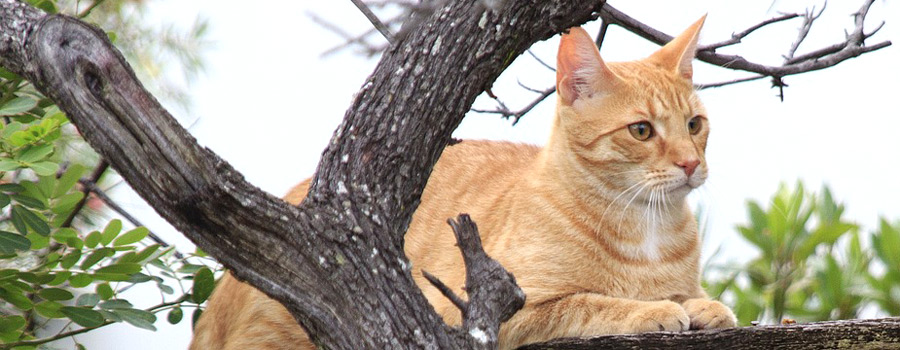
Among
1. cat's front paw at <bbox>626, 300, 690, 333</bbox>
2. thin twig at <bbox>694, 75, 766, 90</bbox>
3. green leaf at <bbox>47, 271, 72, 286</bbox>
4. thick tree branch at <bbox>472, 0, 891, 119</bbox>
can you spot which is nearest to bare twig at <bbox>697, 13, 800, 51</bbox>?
thick tree branch at <bbox>472, 0, 891, 119</bbox>

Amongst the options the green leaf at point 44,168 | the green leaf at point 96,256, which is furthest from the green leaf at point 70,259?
the green leaf at point 44,168

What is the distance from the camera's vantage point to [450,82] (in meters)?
1.69

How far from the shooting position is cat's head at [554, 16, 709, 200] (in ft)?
6.81

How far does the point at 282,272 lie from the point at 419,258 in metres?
0.84

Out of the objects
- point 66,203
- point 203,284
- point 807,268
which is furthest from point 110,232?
point 807,268

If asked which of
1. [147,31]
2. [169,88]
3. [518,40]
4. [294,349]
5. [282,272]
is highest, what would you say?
[147,31]

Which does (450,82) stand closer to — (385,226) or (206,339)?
(385,226)

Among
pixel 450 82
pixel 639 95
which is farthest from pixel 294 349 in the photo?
pixel 639 95

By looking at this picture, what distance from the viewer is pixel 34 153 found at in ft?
6.07

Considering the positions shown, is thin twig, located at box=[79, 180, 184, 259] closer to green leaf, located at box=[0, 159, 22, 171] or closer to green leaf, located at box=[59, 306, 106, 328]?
green leaf, located at box=[59, 306, 106, 328]

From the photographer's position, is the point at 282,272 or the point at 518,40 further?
the point at 518,40

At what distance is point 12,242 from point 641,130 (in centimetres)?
129

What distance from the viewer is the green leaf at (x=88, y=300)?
2.00 metres

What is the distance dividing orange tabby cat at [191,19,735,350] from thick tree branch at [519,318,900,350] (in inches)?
7.3
